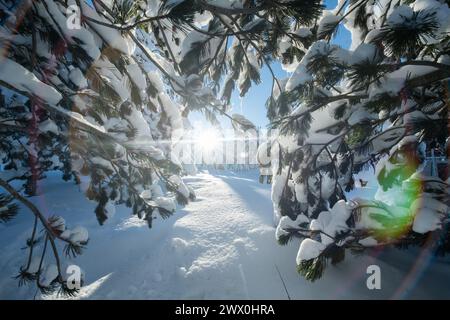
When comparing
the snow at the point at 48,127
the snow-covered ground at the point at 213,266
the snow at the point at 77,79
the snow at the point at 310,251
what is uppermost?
the snow at the point at 77,79

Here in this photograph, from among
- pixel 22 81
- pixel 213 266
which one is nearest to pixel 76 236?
pixel 22 81

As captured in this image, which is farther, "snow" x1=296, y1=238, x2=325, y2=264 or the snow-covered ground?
the snow-covered ground

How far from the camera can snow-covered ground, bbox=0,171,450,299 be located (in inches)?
131

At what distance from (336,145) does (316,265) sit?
1583 millimetres

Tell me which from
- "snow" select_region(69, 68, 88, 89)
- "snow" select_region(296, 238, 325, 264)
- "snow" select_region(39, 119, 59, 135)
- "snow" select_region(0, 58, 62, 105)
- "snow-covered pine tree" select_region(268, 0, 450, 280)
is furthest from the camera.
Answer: "snow" select_region(69, 68, 88, 89)

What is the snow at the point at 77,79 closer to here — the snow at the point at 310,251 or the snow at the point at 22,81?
the snow at the point at 22,81

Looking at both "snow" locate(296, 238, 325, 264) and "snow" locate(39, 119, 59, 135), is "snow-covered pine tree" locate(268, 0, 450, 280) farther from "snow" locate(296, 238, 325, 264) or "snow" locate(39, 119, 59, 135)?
"snow" locate(39, 119, 59, 135)

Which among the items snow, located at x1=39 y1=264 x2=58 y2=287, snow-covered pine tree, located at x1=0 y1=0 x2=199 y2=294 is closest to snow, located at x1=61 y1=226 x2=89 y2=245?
snow-covered pine tree, located at x1=0 y1=0 x2=199 y2=294

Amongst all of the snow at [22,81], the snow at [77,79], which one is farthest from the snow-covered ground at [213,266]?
the snow at [22,81]

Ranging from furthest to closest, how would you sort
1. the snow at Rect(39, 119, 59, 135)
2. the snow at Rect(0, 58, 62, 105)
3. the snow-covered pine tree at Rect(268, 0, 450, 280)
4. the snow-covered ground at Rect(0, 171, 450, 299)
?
the snow-covered ground at Rect(0, 171, 450, 299) < the snow at Rect(39, 119, 59, 135) < the snow-covered pine tree at Rect(268, 0, 450, 280) < the snow at Rect(0, 58, 62, 105)

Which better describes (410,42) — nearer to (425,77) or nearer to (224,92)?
(425,77)

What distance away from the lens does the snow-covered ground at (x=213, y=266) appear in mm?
3336

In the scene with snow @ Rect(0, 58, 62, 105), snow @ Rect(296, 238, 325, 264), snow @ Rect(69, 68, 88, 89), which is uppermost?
snow @ Rect(69, 68, 88, 89)

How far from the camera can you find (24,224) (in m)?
7.73
